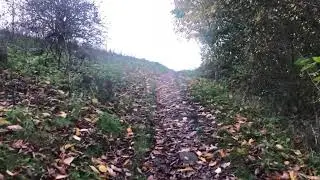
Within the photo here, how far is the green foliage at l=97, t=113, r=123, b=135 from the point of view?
8188 mm

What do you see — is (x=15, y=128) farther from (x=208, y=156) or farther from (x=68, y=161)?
(x=208, y=156)

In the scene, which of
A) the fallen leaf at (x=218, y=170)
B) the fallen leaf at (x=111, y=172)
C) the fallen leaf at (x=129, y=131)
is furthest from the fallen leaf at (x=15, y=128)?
the fallen leaf at (x=218, y=170)

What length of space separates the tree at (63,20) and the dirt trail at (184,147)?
4.14m

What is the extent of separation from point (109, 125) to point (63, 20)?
6.22 meters

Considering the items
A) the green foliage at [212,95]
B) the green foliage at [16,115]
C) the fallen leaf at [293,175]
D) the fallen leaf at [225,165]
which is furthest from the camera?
the green foliage at [212,95]

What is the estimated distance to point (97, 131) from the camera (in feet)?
25.8

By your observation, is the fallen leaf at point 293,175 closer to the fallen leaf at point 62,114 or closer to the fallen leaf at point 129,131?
the fallen leaf at point 129,131

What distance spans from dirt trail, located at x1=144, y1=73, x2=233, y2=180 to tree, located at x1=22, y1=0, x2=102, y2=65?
13.6 feet

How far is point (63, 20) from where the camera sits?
44.3 ft

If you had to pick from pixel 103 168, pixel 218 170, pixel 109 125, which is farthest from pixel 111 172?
pixel 109 125

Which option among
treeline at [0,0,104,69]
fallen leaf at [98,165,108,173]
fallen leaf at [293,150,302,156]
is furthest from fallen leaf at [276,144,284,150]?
treeline at [0,0,104,69]

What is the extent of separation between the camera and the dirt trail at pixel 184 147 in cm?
684

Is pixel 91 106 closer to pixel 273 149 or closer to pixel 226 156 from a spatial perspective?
pixel 226 156

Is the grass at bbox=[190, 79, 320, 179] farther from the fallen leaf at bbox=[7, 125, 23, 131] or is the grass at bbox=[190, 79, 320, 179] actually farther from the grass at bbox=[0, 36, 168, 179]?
the fallen leaf at bbox=[7, 125, 23, 131]
